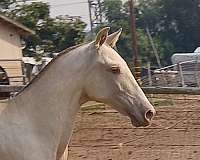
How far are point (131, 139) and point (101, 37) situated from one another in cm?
472

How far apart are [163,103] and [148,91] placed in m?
6.43

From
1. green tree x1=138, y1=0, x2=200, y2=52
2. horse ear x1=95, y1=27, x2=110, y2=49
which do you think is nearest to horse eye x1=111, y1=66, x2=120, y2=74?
horse ear x1=95, y1=27, x2=110, y2=49

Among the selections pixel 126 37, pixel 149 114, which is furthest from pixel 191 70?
pixel 126 37

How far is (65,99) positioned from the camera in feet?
10.2

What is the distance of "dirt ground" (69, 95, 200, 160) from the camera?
6.60m

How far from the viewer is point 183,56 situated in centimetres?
3544

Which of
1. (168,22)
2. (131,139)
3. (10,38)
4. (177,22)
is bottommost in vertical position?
(168,22)

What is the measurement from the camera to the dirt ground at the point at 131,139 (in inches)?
260

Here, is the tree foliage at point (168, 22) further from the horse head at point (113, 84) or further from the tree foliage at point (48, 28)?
the horse head at point (113, 84)

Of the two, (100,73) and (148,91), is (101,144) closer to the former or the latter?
(148,91)

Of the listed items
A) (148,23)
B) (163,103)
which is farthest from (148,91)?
(148,23)

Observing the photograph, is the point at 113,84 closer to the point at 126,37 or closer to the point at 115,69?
the point at 115,69

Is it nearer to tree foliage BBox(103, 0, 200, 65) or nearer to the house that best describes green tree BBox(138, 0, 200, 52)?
tree foliage BBox(103, 0, 200, 65)

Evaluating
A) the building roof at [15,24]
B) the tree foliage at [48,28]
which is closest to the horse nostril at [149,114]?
the building roof at [15,24]
